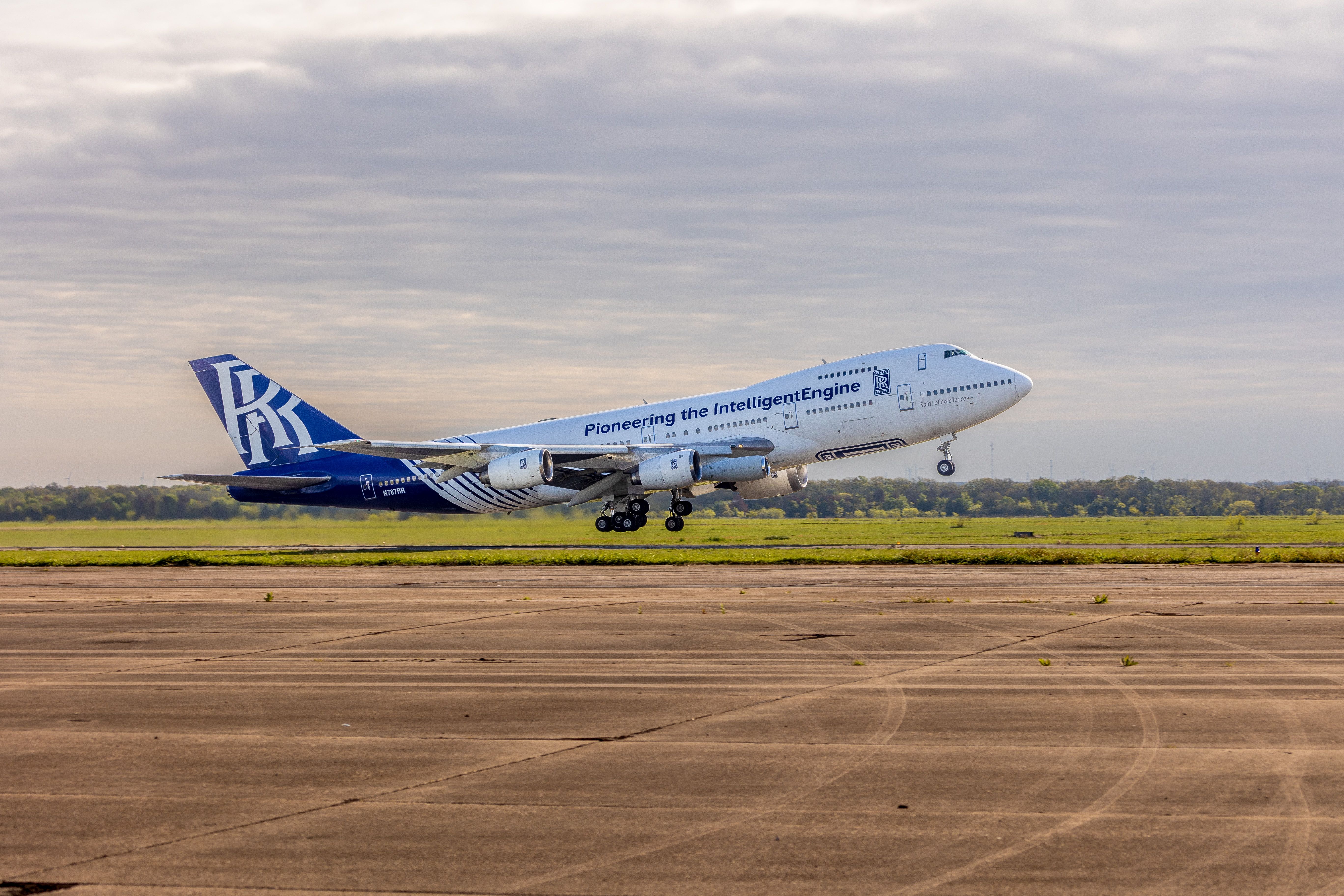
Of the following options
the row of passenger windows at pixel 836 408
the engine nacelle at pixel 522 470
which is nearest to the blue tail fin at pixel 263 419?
the engine nacelle at pixel 522 470

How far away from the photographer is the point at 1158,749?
10.7 meters

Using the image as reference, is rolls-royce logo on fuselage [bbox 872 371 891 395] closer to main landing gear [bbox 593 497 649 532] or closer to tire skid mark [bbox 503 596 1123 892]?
main landing gear [bbox 593 497 649 532]

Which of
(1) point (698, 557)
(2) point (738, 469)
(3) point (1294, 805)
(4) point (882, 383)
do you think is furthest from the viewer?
(2) point (738, 469)

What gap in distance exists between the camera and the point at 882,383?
45625mm

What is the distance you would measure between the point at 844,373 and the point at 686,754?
3691 cm

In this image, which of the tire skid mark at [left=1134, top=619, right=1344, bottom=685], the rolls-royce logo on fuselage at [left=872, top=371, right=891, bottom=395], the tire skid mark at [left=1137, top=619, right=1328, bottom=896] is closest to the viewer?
the tire skid mark at [left=1137, top=619, right=1328, bottom=896]

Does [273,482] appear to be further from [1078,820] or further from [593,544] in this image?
[1078,820]

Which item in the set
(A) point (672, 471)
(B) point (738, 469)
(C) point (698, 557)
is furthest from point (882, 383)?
(C) point (698, 557)

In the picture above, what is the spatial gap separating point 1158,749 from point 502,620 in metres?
14.3

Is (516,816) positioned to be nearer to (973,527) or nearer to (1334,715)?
(1334,715)

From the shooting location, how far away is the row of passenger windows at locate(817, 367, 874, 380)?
46156 millimetres

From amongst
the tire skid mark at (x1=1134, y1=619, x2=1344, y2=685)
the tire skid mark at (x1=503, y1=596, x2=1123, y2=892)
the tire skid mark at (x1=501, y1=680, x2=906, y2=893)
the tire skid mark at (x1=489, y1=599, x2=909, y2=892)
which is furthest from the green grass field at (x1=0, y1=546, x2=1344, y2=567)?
the tire skid mark at (x1=501, y1=680, x2=906, y2=893)

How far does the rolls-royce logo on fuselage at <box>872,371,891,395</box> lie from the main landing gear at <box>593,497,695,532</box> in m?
11.2

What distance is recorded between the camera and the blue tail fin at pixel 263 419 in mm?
55000
